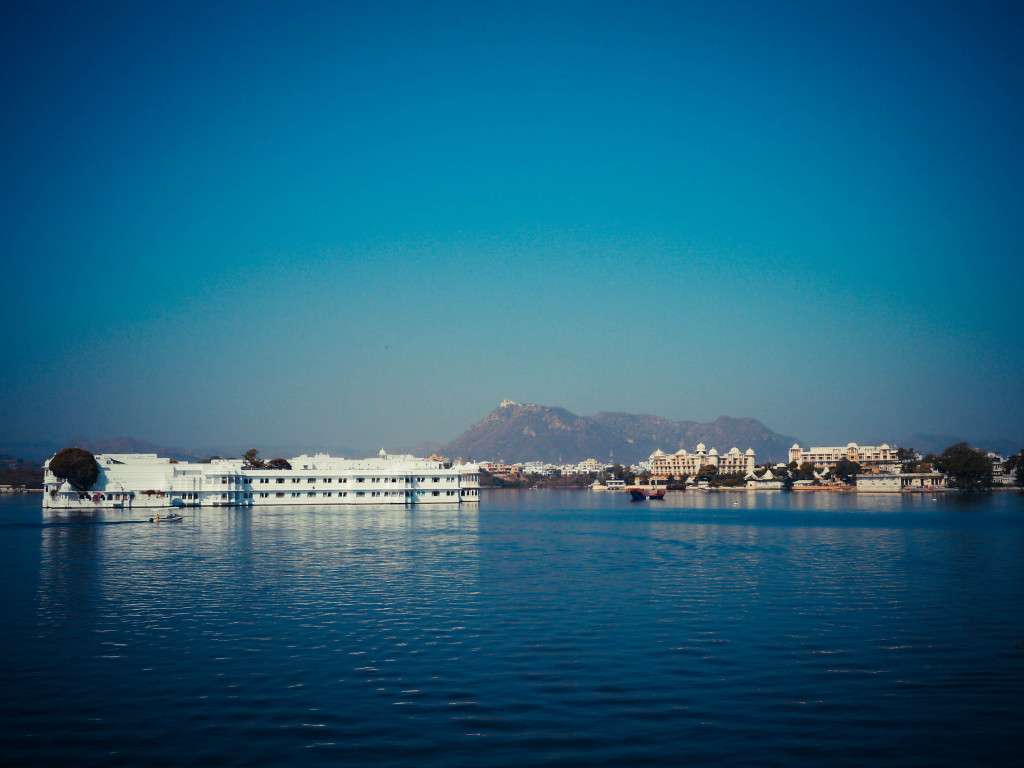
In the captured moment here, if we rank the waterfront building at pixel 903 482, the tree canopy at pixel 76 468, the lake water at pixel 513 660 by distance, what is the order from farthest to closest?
the waterfront building at pixel 903 482
the tree canopy at pixel 76 468
the lake water at pixel 513 660

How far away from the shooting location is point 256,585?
1350 inches

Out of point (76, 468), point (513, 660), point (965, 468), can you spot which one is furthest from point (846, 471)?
point (513, 660)

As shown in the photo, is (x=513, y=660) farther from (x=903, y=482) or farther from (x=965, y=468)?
(x=903, y=482)

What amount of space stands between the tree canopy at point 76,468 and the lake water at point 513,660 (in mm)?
58293

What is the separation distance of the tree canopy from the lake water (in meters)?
58.3

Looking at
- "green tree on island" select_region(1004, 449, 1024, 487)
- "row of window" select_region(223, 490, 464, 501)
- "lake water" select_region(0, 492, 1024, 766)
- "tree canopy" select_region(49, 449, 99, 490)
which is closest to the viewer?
"lake water" select_region(0, 492, 1024, 766)

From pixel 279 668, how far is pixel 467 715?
6.38 metres

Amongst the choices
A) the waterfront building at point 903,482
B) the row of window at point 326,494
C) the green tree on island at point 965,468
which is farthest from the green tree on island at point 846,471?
the row of window at point 326,494

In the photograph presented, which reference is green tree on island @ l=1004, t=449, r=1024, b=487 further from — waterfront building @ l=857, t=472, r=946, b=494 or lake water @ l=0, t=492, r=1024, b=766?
lake water @ l=0, t=492, r=1024, b=766

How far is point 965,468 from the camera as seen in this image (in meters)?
151

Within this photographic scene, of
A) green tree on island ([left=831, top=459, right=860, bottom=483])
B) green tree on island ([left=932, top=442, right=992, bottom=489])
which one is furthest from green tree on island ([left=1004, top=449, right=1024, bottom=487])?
green tree on island ([left=831, top=459, right=860, bottom=483])

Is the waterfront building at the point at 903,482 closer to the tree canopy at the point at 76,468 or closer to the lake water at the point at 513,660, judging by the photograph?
the lake water at the point at 513,660

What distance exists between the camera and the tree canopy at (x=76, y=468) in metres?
95.1

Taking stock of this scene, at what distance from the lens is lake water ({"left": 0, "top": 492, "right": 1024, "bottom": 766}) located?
14.6 m
